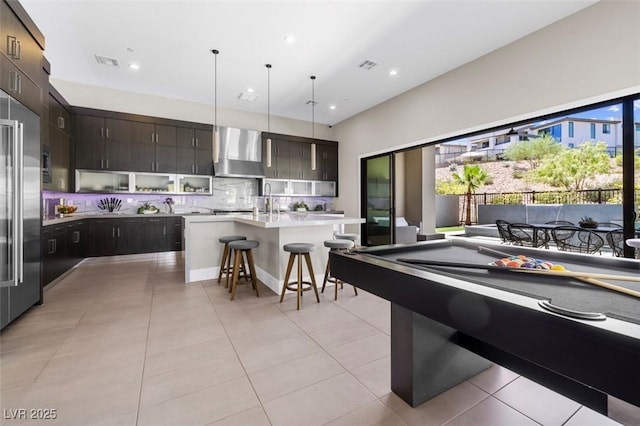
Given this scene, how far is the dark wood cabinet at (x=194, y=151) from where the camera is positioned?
6.02 m

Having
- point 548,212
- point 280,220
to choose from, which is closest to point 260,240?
point 280,220

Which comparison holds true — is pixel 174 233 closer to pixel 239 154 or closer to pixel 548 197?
pixel 239 154

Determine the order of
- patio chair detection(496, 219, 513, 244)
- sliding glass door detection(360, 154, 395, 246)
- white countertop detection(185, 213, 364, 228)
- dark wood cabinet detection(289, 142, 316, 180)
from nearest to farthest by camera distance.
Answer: white countertop detection(185, 213, 364, 228) < patio chair detection(496, 219, 513, 244) < sliding glass door detection(360, 154, 395, 246) < dark wood cabinet detection(289, 142, 316, 180)

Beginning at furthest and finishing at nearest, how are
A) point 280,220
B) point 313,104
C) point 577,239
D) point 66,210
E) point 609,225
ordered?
1. point 313,104
2. point 577,239
3. point 66,210
4. point 609,225
5. point 280,220

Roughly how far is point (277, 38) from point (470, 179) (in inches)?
366

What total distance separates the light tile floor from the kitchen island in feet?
2.15

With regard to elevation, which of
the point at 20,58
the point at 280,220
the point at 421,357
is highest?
the point at 20,58

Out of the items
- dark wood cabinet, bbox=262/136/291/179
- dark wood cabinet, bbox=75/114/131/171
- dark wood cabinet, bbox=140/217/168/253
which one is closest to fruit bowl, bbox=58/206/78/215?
dark wood cabinet, bbox=75/114/131/171

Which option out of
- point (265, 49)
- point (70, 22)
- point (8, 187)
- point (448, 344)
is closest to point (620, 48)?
point (448, 344)

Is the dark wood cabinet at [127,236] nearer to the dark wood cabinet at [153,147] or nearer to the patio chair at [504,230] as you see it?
the dark wood cabinet at [153,147]

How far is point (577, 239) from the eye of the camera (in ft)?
16.5

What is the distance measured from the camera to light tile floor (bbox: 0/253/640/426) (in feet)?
5.00

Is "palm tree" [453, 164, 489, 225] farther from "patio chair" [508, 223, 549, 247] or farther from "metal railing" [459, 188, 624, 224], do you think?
"patio chair" [508, 223, 549, 247]

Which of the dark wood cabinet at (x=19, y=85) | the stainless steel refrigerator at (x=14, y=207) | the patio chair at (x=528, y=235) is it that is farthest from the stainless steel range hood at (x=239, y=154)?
the patio chair at (x=528, y=235)
